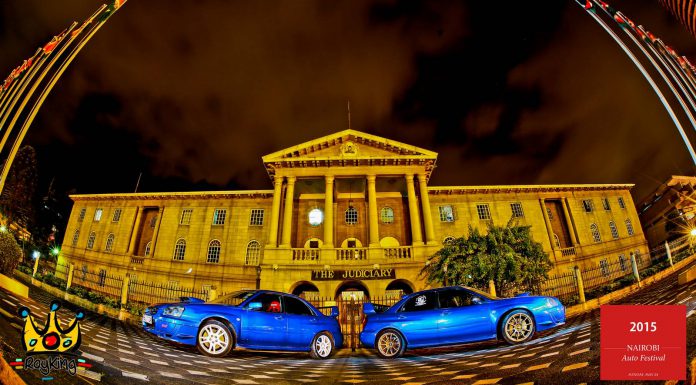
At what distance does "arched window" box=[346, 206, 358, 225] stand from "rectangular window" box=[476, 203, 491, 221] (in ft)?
36.3

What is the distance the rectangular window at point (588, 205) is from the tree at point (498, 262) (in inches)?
736

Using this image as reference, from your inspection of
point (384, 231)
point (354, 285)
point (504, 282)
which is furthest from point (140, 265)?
point (504, 282)

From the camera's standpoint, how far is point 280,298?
20.1 ft

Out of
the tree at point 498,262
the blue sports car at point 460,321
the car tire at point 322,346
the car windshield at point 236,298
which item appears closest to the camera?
the car windshield at point 236,298

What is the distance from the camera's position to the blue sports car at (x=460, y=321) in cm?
582

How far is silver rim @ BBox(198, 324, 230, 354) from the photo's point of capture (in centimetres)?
485

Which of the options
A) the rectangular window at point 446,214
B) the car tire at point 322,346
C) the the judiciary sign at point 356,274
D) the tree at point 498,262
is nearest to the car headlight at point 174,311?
the car tire at point 322,346

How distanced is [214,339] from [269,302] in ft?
3.93

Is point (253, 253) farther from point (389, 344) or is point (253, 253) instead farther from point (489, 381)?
point (489, 381)

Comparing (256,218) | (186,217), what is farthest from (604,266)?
(186,217)

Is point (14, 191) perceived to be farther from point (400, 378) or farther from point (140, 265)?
point (140, 265)

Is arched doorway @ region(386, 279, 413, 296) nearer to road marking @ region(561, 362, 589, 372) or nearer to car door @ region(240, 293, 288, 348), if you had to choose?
car door @ region(240, 293, 288, 348)

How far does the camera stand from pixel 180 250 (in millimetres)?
27016

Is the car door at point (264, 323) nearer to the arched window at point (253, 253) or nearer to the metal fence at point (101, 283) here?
the metal fence at point (101, 283)
